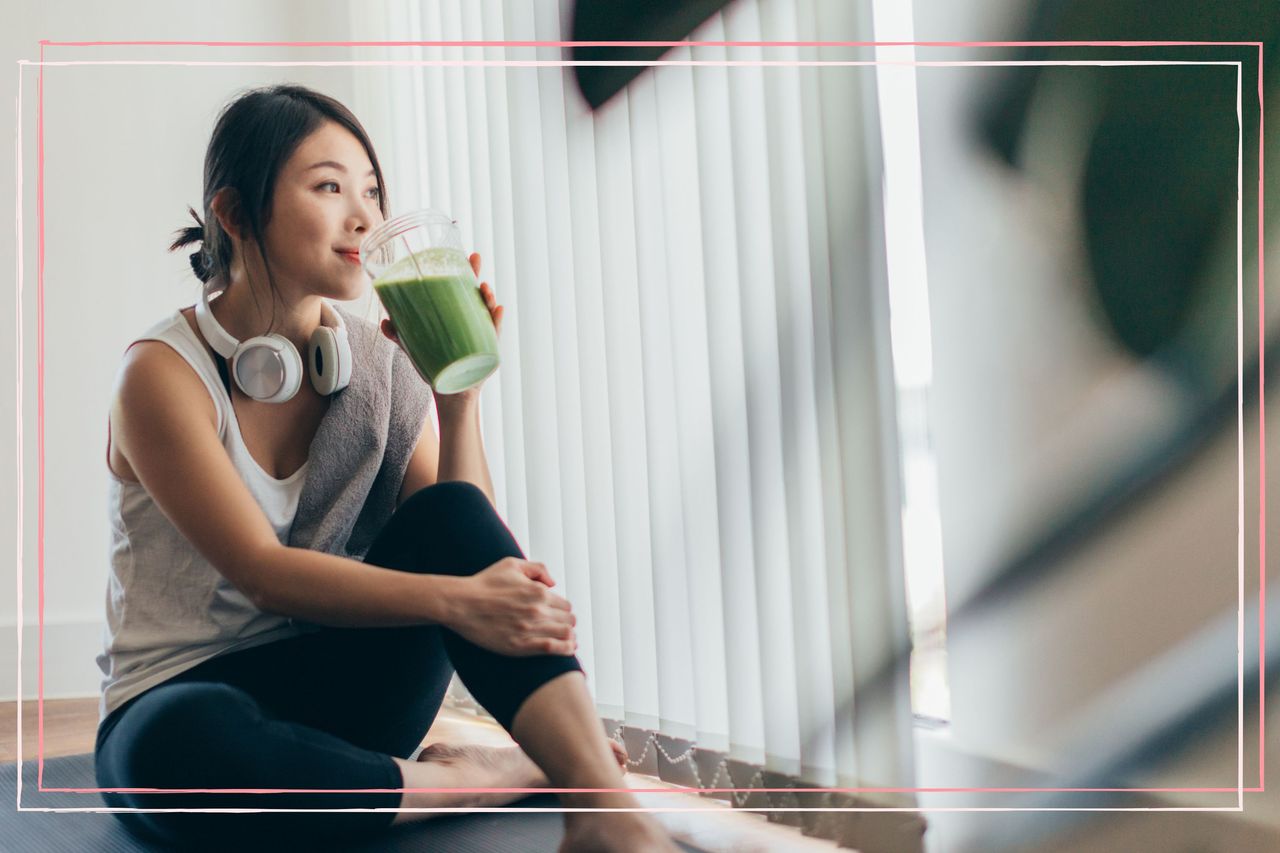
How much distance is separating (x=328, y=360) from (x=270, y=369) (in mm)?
43

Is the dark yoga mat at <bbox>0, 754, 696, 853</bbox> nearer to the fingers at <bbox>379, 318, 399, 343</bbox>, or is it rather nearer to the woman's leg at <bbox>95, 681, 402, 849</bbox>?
the woman's leg at <bbox>95, 681, 402, 849</bbox>

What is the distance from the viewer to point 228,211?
0.65 meters

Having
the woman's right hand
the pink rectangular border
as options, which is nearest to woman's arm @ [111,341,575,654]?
the woman's right hand

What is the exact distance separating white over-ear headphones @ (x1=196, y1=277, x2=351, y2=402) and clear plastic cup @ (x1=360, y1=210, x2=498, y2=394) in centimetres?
6

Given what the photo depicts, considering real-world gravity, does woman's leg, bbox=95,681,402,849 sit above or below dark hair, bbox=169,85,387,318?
below

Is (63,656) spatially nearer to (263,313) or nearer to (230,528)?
(230,528)

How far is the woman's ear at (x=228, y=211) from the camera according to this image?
65 centimetres

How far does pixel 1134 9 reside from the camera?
65 cm

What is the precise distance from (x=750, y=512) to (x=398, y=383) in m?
0.26

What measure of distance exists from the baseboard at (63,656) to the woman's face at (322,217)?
32cm

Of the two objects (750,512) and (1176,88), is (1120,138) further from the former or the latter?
(750,512)

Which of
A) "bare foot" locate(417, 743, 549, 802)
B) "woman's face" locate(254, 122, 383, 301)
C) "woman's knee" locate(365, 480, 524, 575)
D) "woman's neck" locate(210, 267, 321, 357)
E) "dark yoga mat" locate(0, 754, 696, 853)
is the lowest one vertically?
"dark yoga mat" locate(0, 754, 696, 853)

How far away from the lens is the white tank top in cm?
66

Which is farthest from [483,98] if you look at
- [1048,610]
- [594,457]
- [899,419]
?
[1048,610]
